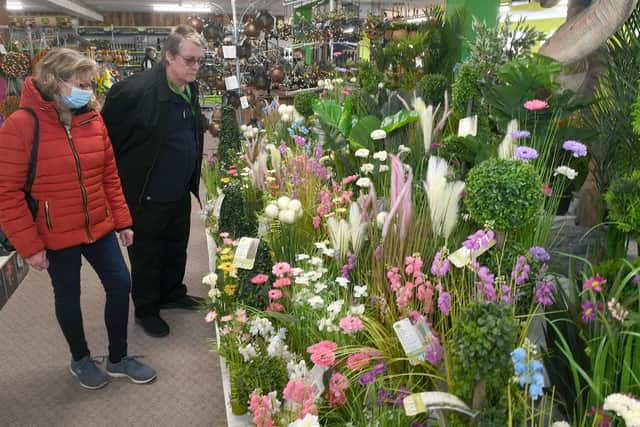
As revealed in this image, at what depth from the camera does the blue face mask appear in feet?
6.60

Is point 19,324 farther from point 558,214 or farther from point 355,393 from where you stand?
point 558,214

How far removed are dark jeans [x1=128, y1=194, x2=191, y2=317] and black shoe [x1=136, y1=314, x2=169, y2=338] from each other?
1.2 inches

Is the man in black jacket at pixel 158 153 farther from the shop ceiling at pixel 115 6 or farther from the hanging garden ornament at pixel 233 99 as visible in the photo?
the shop ceiling at pixel 115 6

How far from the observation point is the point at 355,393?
5.24 feet

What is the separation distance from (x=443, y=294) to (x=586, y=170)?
1.43 meters

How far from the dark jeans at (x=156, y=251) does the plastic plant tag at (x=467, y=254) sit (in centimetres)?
174

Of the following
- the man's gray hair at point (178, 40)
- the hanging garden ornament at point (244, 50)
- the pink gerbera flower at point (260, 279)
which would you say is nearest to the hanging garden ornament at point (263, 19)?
the hanging garden ornament at point (244, 50)

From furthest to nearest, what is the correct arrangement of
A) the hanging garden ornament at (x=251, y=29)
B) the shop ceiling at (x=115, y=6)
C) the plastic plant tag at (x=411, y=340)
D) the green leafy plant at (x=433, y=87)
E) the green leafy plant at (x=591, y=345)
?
the shop ceiling at (x=115, y=6)
the hanging garden ornament at (x=251, y=29)
the green leafy plant at (x=433, y=87)
the plastic plant tag at (x=411, y=340)
the green leafy plant at (x=591, y=345)

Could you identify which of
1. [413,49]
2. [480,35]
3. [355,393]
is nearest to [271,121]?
[413,49]

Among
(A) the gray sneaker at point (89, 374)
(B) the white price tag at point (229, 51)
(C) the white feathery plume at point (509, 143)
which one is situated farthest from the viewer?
(B) the white price tag at point (229, 51)

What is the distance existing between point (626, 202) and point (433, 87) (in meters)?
1.83

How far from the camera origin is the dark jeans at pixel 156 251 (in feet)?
9.02

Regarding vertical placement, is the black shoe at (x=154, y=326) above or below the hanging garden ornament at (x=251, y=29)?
below

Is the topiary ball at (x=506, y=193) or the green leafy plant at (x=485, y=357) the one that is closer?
the green leafy plant at (x=485, y=357)
